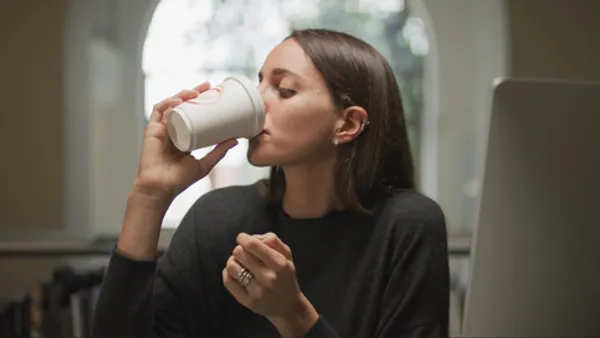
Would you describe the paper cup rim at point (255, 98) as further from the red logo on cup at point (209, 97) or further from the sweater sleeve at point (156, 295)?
the sweater sleeve at point (156, 295)

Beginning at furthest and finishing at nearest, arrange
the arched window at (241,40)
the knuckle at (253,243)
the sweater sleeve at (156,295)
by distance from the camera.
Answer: the arched window at (241,40)
the sweater sleeve at (156,295)
the knuckle at (253,243)

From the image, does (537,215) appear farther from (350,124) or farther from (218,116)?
(218,116)

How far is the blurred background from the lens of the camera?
963mm

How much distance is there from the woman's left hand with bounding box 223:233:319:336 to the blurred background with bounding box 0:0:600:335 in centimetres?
20

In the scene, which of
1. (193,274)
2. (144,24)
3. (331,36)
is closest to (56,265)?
(193,274)

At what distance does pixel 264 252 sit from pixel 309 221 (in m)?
0.17

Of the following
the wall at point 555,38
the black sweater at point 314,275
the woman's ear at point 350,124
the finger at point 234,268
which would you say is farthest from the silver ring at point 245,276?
the wall at point 555,38

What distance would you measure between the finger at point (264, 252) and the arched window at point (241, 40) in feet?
0.63

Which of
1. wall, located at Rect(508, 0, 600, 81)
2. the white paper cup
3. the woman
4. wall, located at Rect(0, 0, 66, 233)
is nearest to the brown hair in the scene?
the woman

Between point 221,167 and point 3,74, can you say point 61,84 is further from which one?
point 221,167

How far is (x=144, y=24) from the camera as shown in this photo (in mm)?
973

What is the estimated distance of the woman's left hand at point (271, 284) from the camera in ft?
2.40

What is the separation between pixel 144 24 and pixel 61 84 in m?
0.18

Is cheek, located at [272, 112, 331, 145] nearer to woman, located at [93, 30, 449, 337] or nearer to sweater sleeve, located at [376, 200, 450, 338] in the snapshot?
woman, located at [93, 30, 449, 337]
